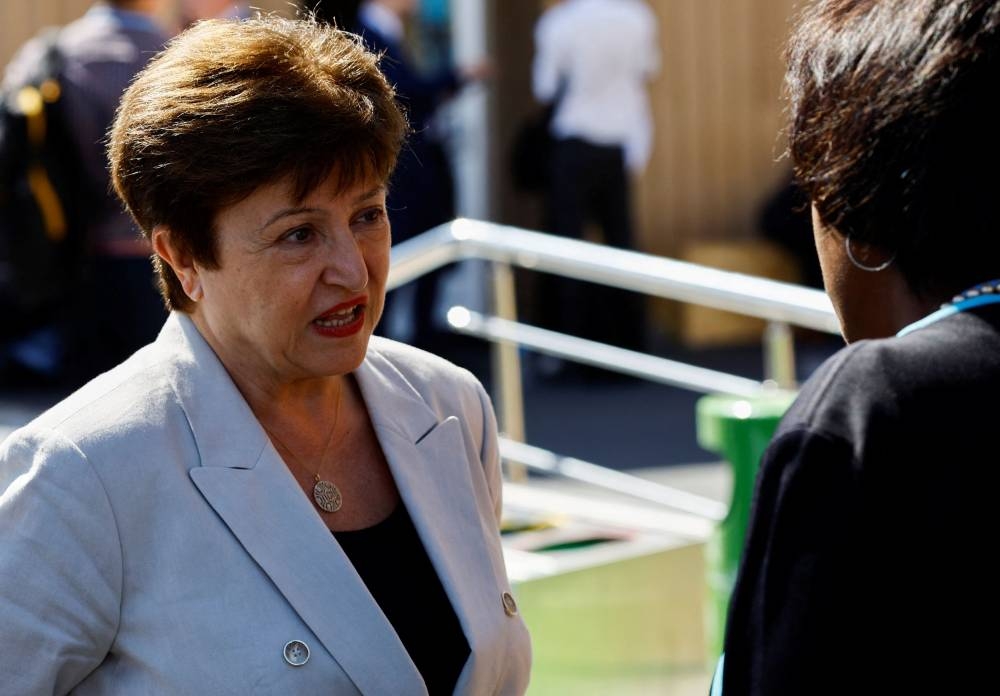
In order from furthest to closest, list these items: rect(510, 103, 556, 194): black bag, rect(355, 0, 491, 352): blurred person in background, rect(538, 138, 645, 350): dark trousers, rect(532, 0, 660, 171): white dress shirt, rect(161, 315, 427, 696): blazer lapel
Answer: rect(510, 103, 556, 194): black bag < rect(538, 138, 645, 350): dark trousers < rect(532, 0, 660, 171): white dress shirt < rect(355, 0, 491, 352): blurred person in background < rect(161, 315, 427, 696): blazer lapel

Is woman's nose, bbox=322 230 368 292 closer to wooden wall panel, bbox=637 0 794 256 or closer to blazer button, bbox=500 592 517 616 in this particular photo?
blazer button, bbox=500 592 517 616

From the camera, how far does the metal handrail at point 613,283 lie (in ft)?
12.7

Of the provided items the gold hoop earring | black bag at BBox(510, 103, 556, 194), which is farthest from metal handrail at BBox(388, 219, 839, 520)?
black bag at BBox(510, 103, 556, 194)

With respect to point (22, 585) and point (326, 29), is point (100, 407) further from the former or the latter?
point (326, 29)

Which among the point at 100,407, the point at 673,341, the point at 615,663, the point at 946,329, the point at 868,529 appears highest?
the point at 946,329

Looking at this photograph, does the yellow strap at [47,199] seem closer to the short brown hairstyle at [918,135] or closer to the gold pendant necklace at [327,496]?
the gold pendant necklace at [327,496]

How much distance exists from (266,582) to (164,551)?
14 centimetres

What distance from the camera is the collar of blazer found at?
197 cm

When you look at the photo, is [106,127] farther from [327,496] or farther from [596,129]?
[327,496]

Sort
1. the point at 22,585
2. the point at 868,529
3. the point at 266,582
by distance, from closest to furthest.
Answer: the point at 868,529 < the point at 22,585 < the point at 266,582

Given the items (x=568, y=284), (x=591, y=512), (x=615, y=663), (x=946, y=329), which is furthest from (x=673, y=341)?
(x=946, y=329)

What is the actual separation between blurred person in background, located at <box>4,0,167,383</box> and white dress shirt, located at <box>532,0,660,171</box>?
112 inches

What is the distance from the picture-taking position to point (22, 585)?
184cm

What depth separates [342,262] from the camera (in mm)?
2062
